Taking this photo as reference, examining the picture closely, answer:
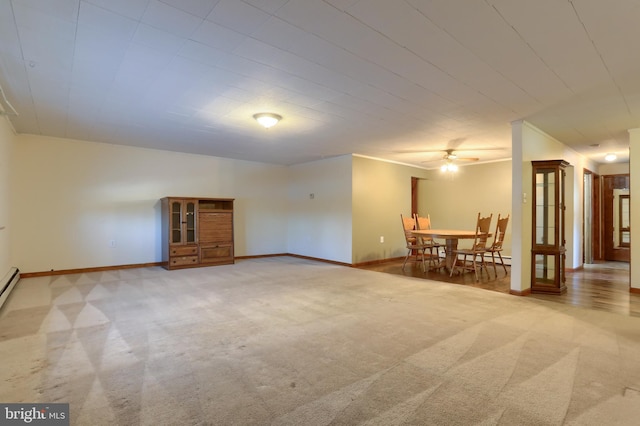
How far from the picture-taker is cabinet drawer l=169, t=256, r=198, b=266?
5988 mm

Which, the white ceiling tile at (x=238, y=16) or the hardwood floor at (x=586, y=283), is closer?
the white ceiling tile at (x=238, y=16)

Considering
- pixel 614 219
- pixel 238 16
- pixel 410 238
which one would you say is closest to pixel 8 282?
pixel 238 16

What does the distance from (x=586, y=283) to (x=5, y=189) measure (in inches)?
342

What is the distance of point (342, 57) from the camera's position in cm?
262

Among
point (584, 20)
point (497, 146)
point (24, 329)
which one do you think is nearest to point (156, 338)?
point (24, 329)

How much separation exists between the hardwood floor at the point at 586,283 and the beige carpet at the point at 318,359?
47 centimetres

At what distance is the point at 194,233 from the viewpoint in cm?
629

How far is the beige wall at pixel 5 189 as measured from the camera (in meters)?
4.11

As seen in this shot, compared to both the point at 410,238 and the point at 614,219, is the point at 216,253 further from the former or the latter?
the point at 614,219

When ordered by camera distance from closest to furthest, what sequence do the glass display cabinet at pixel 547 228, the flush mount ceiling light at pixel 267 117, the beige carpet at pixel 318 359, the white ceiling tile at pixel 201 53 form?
the beige carpet at pixel 318 359, the white ceiling tile at pixel 201 53, the flush mount ceiling light at pixel 267 117, the glass display cabinet at pixel 547 228

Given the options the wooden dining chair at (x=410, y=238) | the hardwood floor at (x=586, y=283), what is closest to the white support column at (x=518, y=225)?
the hardwood floor at (x=586, y=283)

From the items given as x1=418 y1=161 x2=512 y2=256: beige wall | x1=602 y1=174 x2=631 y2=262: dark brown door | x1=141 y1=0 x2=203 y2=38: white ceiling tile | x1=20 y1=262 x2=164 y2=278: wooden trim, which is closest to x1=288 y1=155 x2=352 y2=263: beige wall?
x1=418 y1=161 x2=512 y2=256: beige wall

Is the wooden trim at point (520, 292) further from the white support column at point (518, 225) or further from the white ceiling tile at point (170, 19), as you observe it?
the white ceiling tile at point (170, 19)

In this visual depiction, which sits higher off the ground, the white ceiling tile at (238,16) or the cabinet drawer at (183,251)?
the white ceiling tile at (238,16)
